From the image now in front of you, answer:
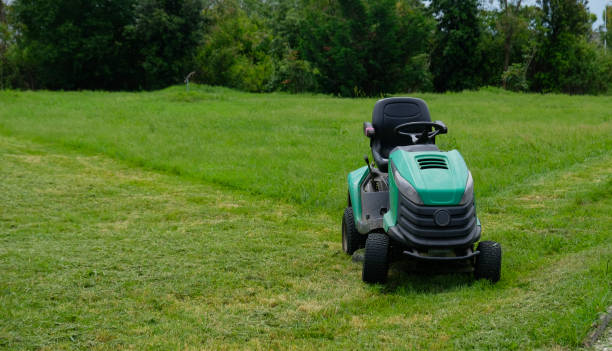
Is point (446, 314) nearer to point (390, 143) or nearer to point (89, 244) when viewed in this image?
point (390, 143)

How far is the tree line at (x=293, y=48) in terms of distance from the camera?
3925 centimetres

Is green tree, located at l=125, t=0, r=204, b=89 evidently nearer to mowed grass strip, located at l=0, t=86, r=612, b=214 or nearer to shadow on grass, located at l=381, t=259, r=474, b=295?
mowed grass strip, located at l=0, t=86, r=612, b=214

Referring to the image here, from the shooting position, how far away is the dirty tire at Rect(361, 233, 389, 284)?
5.38m

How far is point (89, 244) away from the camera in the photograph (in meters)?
7.06

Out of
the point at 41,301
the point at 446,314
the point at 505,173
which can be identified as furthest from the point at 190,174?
the point at 446,314

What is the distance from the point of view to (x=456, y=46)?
43.9 meters

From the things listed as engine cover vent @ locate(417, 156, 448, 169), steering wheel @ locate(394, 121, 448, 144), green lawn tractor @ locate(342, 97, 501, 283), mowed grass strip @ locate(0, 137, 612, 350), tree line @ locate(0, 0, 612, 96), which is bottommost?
mowed grass strip @ locate(0, 137, 612, 350)

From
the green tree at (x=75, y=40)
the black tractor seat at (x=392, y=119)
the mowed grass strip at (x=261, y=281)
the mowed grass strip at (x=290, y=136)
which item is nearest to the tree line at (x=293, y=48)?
the green tree at (x=75, y=40)

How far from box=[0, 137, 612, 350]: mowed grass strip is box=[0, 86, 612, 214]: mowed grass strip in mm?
1538

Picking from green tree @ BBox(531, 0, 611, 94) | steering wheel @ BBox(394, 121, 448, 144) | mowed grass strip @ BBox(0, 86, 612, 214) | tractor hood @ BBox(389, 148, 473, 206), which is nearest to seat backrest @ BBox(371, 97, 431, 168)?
steering wheel @ BBox(394, 121, 448, 144)

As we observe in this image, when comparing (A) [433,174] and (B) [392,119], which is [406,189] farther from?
(B) [392,119]

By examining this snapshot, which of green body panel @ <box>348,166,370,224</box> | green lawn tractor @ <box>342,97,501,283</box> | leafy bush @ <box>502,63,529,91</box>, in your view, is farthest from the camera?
leafy bush @ <box>502,63,529,91</box>

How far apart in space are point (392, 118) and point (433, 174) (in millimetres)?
1447

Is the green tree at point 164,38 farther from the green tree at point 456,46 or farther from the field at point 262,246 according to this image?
the field at point 262,246
